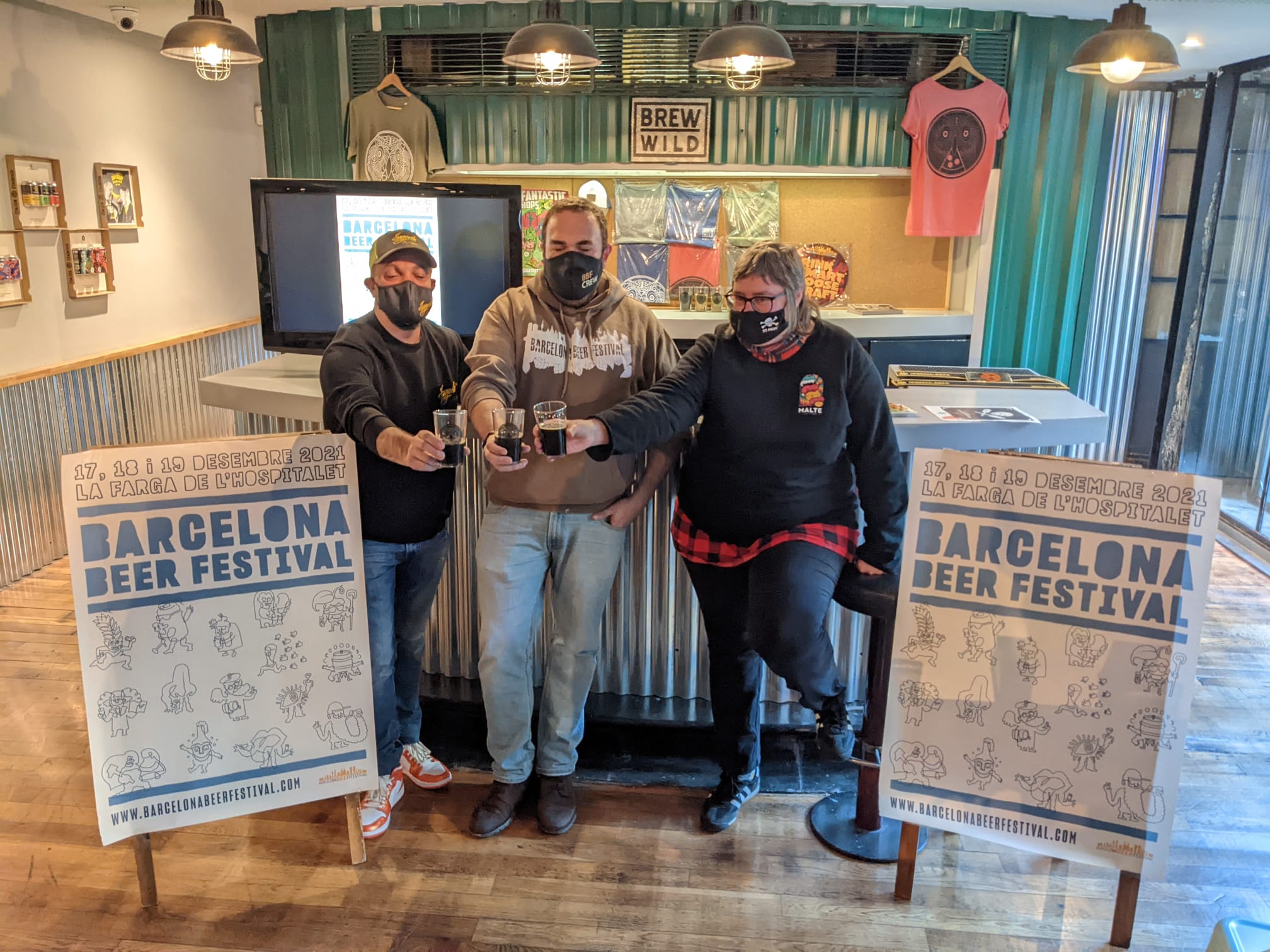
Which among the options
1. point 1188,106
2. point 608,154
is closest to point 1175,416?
point 1188,106

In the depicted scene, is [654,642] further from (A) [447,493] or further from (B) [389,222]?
(B) [389,222]

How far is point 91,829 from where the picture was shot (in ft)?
7.72

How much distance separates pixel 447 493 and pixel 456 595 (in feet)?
2.37

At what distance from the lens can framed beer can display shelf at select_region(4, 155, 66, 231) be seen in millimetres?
4324

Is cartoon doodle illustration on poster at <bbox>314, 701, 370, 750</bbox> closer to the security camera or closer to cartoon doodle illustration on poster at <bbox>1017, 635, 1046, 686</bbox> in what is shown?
cartoon doodle illustration on poster at <bbox>1017, 635, 1046, 686</bbox>

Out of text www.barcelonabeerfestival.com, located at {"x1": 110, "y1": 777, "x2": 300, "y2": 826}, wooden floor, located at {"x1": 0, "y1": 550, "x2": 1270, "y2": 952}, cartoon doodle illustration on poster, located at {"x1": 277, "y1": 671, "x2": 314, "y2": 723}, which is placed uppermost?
cartoon doodle illustration on poster, located at {"x1": 277, "y1": 671, "x2": 314, "y2": 723}

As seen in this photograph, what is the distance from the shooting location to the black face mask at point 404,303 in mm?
2066

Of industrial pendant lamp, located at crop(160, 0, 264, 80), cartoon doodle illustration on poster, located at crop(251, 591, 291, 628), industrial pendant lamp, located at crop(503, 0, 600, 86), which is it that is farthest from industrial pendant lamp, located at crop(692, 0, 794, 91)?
cartoon doodle illustration on poster, located at crop(251, 591, 291, 628)

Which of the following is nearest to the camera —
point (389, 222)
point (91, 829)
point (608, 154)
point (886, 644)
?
point (886, 644)

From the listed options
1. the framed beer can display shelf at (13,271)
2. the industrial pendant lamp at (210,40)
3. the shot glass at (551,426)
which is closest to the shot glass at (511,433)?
the shot glass at (551,426)

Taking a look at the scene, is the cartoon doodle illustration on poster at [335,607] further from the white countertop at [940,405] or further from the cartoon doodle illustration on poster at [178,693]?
the white countertop at [940,405]

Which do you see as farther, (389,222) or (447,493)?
(389,222)

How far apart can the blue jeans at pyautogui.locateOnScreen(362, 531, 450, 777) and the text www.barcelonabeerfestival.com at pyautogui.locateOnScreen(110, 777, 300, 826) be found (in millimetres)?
240

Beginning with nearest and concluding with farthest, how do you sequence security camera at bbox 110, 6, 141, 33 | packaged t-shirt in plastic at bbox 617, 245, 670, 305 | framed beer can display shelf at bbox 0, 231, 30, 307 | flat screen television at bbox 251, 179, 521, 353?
flat screen television at bbox 251, 179, 521, 353 < framed beer can display shelf at bbox 0, 231, 30, 307 < security camera at bbox 110, 6, 141, 33 < packaged t-shirt in plastic at bbox 617, 245, 670, 305
